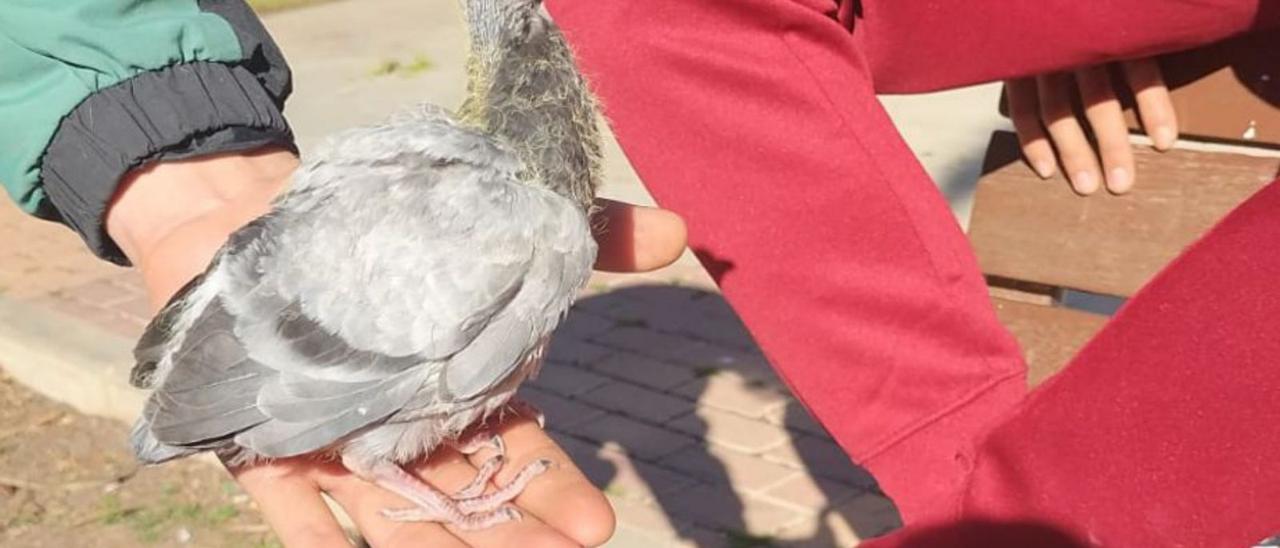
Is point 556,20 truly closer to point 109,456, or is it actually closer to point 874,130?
point 874,130

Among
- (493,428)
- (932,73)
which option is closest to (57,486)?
(493,428)

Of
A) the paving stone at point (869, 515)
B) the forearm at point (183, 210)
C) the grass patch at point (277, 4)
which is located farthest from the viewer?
the grass patch at point (277, 4)

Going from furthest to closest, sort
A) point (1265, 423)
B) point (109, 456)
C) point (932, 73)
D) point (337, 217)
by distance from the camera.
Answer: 1. point (109, 456)
2. point (932, 73)
3. point (337, 217)
4. point (1265, 423)

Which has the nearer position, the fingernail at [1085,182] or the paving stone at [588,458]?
the fingernail at [1085,182]

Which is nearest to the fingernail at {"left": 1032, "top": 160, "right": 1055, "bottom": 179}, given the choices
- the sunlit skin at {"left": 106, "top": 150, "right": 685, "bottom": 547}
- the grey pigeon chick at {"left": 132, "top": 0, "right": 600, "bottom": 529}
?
the sunlit skin at {"left": 106, "top": 150, "right": 685, "bottom": 547}

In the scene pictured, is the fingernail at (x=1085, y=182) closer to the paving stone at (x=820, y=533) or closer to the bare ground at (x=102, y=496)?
the paving stone at (x=820, y=533)

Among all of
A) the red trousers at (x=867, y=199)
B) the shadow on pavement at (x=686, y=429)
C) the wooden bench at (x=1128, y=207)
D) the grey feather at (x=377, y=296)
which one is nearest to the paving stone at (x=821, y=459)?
the shadow on pavement at (x=686, y=429)
